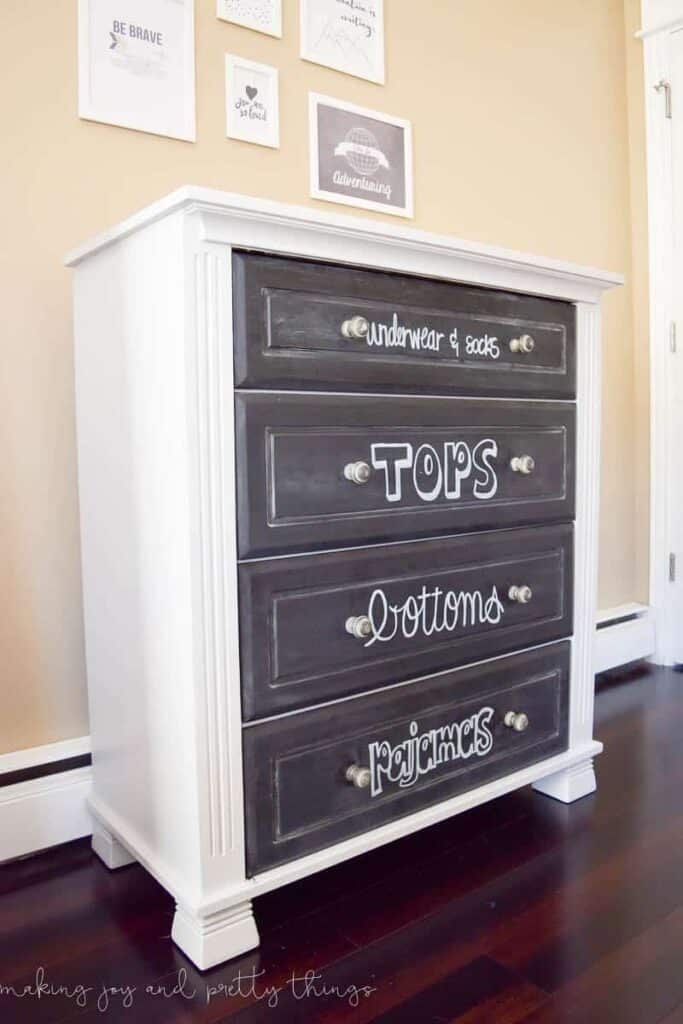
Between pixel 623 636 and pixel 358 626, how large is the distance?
152 centimetres

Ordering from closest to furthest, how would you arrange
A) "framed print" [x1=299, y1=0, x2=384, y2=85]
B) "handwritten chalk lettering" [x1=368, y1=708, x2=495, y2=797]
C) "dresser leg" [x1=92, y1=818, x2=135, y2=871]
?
"handwritten chalk lettering" [x1=368, y1=708, x2=495, y2=797]
"dresser leg" [x1=92, y1=818, x2=135, y2=871]
"framed print" [x1=299, y1=0, x2=384, y2=85]

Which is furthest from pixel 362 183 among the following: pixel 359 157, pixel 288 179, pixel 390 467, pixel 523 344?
pixel 390 467

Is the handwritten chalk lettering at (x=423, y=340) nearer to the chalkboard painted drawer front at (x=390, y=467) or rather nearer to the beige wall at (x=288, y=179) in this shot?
the chalkboard painted drawer front at (x=390, y=467)

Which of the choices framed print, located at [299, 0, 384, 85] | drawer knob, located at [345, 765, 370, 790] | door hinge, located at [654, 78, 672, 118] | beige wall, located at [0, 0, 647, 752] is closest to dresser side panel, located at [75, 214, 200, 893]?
beige wall, located at [0, 0, 647, 752]

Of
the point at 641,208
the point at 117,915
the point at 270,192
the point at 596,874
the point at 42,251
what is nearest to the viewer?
the point at 117,915

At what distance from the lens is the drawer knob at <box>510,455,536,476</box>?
4.42 feet

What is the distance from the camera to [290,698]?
3.59 feet

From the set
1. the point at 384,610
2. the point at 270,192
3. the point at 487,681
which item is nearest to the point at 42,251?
the point at 270,192

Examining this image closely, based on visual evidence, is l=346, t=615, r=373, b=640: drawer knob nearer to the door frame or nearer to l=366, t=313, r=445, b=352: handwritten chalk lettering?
l=366, t=313, r=445, b=352: handwritten chalk lettering

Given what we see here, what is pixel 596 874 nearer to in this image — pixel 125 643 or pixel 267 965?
pixel 267 965

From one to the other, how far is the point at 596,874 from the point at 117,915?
0.73 meters

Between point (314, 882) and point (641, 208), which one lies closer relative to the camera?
point (314, 882)

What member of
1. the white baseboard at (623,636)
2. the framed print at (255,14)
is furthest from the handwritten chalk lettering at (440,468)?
the white baseboard at (623,636)

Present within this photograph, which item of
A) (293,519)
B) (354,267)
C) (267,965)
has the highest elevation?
(354,267)
